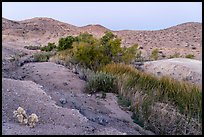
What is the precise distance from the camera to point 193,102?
1068 cm

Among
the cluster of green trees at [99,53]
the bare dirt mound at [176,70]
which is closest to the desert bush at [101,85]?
the cluster of green trees at [99,53]

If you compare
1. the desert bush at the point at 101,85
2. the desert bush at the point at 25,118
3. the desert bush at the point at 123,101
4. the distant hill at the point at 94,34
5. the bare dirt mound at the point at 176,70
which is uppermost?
the desert bush at the point at 25,118

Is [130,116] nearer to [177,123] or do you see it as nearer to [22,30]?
[177,123]

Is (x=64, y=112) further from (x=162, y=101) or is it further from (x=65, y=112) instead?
(x=162, y=101)

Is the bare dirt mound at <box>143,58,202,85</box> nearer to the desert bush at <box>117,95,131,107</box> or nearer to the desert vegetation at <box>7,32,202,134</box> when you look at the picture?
the desert vegetation at <box>7,32,202,134</box>

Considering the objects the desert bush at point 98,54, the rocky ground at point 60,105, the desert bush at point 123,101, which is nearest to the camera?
the rocky ground at point 60,105

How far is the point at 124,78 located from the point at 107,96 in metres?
1.54

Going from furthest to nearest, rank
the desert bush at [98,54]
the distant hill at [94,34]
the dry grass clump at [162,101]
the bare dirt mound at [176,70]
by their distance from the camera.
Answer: the distant hill at [94,34]
the desert bush at [98,54]
the bare dirt mound at [176,70]
the dry grass clump at [162,101]

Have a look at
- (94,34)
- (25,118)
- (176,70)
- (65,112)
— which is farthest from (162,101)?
(94,34)

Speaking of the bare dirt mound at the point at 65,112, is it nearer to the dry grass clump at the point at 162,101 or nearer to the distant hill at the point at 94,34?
the dry grass clump at the point at 162,101

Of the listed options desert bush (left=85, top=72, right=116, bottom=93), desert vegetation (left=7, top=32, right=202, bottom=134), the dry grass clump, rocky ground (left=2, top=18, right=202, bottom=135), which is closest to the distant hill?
rocky ground (left=2, top=18, right=202, bottom=135)

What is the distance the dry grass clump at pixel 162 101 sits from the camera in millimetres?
9062

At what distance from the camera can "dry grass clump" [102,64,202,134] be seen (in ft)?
29.7

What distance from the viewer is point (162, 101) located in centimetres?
1125
